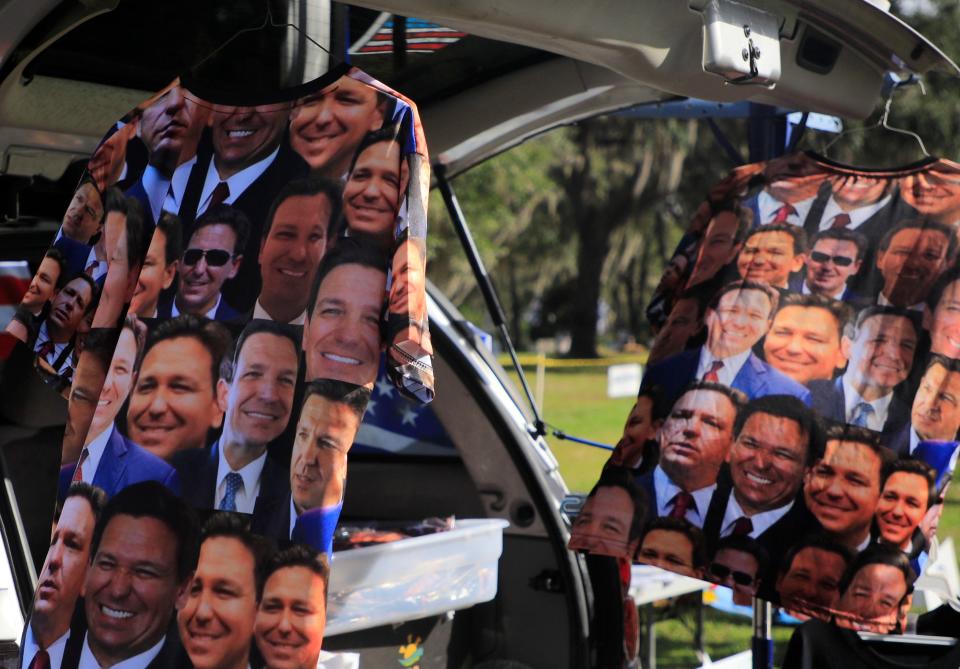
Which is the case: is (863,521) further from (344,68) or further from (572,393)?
(572,393)

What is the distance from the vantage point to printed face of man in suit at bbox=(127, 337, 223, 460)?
2150 millimetres

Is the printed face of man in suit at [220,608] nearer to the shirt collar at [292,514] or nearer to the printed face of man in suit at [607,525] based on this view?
the shirt collar at [292,514]

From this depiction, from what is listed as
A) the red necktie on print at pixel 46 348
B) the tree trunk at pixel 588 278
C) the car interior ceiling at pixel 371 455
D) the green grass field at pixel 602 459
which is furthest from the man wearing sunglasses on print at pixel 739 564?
the tree trunk at pixel 588 278

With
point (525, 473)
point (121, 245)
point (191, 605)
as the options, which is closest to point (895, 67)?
point (525, 473)

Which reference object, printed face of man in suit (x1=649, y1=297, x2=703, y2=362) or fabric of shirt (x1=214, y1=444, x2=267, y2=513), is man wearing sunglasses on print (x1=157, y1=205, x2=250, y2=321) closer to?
fabric of shirt (x1=214, y1=444, x2=267, y2=513)

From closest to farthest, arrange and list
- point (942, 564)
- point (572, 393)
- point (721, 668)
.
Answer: point (721, 668) → point (942, 564) → point (572, 393)

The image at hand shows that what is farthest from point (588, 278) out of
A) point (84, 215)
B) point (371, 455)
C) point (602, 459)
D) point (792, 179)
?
point (84, 215)

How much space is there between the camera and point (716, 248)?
10.4 feet

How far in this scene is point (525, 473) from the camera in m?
3.54

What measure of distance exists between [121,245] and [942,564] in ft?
10.6

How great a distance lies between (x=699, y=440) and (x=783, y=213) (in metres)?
0.63

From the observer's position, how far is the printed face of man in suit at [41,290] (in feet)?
7.70

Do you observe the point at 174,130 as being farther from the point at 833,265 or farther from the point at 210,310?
the point at 833,265

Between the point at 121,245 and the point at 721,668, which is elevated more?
the point at 121,245
